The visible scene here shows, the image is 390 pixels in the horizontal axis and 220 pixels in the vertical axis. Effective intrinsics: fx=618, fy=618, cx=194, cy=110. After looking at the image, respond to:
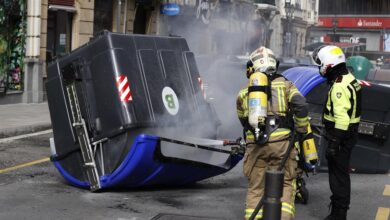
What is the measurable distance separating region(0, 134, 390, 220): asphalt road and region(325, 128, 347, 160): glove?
732 millimetres

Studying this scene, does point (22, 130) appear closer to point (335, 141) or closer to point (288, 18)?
point (335, 141)

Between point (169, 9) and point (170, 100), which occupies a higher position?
point (169, 9)

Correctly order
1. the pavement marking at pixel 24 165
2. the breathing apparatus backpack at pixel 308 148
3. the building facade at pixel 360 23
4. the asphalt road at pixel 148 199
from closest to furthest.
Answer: the breathing apparatus backpack at pixel 308 148 → the asphalt road at pixel 148 199 → the pavement marking at pixel 24 165 → the building facade at pixel 360 23

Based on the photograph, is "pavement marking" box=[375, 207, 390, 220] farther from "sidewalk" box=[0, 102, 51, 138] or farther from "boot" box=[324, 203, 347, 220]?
"sidewalk" box=[0, 102, 51, 138]

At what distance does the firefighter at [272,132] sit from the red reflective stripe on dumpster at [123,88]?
60.5 inches

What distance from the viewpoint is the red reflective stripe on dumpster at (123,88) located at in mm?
6008

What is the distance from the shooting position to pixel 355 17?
209 feet

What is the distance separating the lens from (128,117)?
5.99 metres

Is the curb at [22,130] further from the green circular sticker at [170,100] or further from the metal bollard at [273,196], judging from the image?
the metal bollard at [273,196]

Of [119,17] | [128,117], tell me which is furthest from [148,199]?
[119,17]

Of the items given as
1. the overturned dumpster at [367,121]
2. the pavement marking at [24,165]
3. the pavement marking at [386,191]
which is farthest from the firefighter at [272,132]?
the pavement marking at [24,165]

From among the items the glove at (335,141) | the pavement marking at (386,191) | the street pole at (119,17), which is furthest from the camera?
the street pole at (119,17)

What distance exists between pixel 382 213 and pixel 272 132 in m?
2.00

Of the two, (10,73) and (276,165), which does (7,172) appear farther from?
(10,73)
